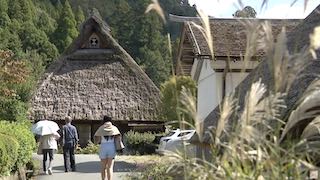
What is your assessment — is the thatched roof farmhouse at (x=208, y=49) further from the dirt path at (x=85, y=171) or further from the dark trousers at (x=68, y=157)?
the dark trousers at (x=68, y=157)

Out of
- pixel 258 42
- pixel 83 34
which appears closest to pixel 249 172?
pixel 258 42

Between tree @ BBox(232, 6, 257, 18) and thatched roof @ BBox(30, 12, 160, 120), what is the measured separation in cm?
A: 3338

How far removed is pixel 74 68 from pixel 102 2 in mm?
36222

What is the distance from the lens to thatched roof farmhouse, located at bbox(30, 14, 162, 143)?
126 ft

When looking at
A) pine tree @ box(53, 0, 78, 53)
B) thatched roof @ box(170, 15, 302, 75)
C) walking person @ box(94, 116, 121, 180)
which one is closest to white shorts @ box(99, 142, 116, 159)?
walking person @ box(94, 116, 121, 180)

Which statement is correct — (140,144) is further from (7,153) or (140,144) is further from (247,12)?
(247,12)

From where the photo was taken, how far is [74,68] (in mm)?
40031

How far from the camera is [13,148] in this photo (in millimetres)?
13938

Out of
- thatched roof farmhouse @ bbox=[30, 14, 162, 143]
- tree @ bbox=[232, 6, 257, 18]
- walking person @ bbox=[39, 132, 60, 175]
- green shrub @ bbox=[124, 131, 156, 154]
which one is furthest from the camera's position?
thatched roof farmhouse @ bbox=[30, 14, 162, 143]

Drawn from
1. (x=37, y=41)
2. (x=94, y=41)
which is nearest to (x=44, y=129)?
(x=94, y=41)

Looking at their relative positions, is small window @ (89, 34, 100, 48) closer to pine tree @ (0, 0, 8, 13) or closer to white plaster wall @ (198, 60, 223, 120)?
white plaster wall @ (198, 60, 223, 120)

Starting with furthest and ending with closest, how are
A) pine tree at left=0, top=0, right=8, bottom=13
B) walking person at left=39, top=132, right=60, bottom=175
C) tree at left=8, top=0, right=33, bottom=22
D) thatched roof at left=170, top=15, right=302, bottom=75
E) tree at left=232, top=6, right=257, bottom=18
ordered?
tree at left=8, top=0, right=33, bottom=22
pine tree at left=0, top=0, right=8, bottom=13
thatched roof at left=170, top=15, right=302, bottom=75
walking person at left=39, top=132, right=60, bottom=175
tree at left=232, top=6, right=257, bottom=18

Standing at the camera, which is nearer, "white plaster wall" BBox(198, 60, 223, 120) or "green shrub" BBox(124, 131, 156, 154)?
"white plaster wall" BBox(198, 60, 223, 120)

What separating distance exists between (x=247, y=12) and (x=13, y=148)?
32.9ft
